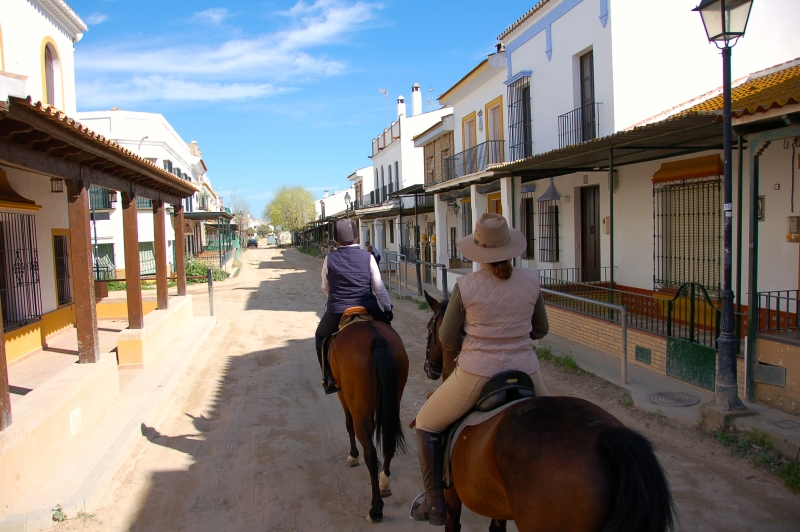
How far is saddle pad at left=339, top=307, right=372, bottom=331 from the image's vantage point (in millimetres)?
4949

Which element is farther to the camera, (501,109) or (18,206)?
(501,109)

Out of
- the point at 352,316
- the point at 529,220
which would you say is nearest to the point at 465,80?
the point at 529,220

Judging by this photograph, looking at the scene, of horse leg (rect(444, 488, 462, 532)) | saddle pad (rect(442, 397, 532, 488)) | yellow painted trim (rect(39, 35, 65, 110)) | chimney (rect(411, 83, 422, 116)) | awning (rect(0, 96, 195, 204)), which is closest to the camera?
saddle pad (rect(442, 397, 532, 488))

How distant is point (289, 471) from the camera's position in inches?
195

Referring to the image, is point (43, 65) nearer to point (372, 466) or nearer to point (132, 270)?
point (132, 270)

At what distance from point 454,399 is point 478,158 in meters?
15.2

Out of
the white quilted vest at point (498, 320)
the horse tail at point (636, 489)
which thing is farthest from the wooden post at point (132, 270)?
the horse tail at point (636, 489)

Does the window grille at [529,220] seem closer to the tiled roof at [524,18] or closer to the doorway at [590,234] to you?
the doorway at [590,234]

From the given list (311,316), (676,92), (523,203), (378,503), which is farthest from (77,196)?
(523,203)

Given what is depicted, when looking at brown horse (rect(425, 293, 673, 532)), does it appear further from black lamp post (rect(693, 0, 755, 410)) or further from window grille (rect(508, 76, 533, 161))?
window grille (rect(508, 76, 533, 161))

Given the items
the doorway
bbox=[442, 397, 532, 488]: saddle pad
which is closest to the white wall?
bbox=[442, 397, 532, 488]: saddle pad

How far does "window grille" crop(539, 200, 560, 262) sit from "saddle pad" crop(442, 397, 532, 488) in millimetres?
11717

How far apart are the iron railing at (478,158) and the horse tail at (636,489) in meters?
14.0

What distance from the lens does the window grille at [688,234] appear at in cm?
895
